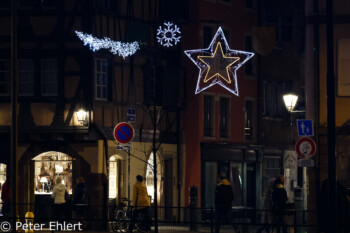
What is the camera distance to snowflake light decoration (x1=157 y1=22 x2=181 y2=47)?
43156 millimetres

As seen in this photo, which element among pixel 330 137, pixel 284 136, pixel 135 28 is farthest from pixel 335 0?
pixel 284 136

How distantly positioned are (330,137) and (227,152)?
25686 millimetres

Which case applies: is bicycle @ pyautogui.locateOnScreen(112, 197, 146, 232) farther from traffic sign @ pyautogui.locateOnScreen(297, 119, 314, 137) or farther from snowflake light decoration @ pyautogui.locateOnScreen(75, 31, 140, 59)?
snowflake light decoration @ pyautogui.locateOnScreen(75, 31, 140, 59)

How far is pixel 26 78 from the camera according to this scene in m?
41.2

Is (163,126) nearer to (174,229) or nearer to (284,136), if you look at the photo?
(284,136)

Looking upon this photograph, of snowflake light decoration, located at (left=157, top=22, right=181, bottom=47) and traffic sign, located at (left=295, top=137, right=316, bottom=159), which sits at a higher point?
snowflake light decoration, located at (left=157, top=22, right=181, bottom=47)

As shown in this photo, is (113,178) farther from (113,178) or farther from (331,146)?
(331,146)

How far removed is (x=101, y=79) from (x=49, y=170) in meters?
3.96

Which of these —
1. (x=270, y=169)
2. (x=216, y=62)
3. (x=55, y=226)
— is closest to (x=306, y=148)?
(x=55, y=226)

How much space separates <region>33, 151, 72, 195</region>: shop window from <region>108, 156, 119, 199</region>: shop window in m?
1.57

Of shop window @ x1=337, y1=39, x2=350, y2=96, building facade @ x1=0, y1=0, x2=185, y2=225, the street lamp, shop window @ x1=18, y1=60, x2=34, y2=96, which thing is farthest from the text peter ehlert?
shop window @ x1=337, y1=39, x2=350, y2=96

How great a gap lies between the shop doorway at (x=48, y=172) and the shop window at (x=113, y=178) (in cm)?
156

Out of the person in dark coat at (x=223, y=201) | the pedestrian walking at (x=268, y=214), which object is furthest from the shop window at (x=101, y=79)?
the person in dark coat at (x=223, y=201)

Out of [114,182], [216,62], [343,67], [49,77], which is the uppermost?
[216,62]
